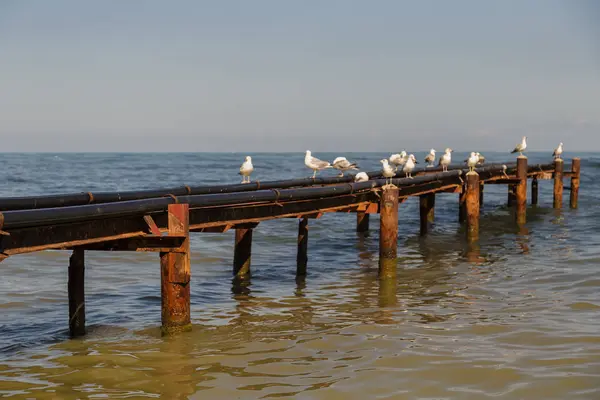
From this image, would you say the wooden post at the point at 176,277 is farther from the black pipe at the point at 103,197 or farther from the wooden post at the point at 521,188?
the wooden post at the point at 521,188

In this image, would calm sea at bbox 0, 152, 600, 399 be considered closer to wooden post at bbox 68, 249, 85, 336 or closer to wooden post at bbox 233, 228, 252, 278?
wooden post at bbox 68, 249, 85, 336

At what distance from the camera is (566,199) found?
40906 millimetres

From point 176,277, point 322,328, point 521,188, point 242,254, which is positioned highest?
point 521,188

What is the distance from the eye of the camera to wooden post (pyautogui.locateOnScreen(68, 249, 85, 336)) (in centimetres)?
1082

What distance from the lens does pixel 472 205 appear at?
21.3 meters

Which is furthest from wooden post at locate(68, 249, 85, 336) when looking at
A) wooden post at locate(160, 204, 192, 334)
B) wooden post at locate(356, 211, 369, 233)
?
wooden post at locate(356, 211, 369, 233)

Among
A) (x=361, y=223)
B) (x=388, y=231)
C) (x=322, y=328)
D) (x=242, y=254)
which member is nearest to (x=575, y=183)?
(x=361, y=223)

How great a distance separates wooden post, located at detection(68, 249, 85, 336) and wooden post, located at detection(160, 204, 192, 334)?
1310 millimetres

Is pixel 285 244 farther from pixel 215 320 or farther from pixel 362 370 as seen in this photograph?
pixel 362 370

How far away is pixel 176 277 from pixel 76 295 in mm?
1827

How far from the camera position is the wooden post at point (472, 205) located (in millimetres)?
21109

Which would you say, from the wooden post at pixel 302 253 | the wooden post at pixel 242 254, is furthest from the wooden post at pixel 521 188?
the wooden post at pixel 242 254

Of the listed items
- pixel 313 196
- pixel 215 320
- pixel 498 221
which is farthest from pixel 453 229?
pixel 215 320

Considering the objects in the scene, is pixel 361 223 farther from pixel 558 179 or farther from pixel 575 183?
pixel 575 183
